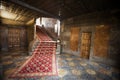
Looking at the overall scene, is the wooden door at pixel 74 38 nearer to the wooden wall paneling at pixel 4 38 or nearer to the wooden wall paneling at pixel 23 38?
the wooden wall paneling at pixel 23 38

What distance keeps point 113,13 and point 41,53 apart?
5086mm

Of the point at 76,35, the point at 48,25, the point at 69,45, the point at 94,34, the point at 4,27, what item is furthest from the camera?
the point at 48,25

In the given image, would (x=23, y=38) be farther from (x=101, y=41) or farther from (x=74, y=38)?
(x=101, y=41)

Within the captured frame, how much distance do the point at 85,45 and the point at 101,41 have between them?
3.67ft

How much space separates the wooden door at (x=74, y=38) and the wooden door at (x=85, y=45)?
1.61 ft

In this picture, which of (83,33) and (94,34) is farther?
(83,33)

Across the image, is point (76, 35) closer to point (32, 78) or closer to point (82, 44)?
point (82, 44)

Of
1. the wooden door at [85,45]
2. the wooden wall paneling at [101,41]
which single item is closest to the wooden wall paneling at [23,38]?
the wooden door at [85,45]

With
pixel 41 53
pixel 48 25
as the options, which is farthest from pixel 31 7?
pixel 48 25

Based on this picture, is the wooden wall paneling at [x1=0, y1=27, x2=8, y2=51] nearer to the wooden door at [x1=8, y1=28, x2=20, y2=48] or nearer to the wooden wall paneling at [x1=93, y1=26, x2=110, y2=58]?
the wooden door at [x1=8, y1=28, x2=20, y2=48]

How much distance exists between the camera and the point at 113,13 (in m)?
3.72

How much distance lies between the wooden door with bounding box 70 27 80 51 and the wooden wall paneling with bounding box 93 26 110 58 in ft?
4.52

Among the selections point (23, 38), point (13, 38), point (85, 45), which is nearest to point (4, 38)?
point (13, 38)

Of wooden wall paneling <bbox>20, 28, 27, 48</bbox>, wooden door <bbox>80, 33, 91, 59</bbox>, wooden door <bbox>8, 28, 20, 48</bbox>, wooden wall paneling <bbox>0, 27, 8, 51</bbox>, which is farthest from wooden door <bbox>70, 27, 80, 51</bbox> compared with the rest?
wooden wall paneling <bbox>0, 27, 8, 51</bbox>
